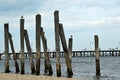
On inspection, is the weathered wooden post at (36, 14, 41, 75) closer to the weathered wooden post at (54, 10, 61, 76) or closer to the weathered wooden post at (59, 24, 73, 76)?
the weathered wooden post at (54, 10, 61, 76)

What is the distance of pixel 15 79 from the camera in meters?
24.0

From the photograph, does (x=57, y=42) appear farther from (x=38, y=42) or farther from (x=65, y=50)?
(x=38, y=42)

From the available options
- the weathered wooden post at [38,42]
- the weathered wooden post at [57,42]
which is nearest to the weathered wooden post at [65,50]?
the weathered wooden post at [57,42]

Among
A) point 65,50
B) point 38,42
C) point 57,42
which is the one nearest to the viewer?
point 57,42

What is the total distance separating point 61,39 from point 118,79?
5477 mm

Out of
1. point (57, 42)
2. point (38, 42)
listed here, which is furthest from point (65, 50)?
point (38, 42)

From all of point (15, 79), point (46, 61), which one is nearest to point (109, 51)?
point (46, 61)

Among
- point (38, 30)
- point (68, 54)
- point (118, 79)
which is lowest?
point (118, 79)

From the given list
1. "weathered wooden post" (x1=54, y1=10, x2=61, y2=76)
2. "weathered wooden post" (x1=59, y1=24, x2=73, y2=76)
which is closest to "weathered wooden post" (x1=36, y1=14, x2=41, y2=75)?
"weathered wooden post" (x1=54, y1=10, x2=61, y2=76)

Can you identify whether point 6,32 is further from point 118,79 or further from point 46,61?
point 118,79

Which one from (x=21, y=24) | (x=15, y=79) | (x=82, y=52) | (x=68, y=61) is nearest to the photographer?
(x=15, y=79)

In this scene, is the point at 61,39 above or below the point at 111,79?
above

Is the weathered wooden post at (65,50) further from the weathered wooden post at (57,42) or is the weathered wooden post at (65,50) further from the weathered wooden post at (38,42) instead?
the weathered wooden post at (38,42)

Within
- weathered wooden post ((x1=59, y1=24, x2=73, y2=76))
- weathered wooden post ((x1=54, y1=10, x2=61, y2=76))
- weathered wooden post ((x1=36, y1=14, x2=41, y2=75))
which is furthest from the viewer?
weathered wooden post ((x1=36, y1=14, x2=41, y2=75))
